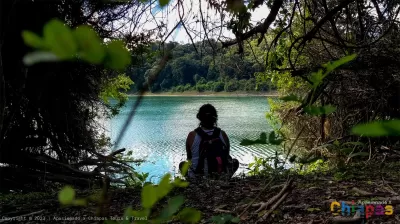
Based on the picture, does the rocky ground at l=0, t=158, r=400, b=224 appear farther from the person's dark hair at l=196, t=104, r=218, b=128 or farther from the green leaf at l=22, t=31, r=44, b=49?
the green leaf at l=22, t=31, r=44, b=49

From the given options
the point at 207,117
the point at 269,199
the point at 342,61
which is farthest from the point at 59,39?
the point at 207,117

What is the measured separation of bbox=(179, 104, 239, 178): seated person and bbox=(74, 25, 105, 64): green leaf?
3.28m

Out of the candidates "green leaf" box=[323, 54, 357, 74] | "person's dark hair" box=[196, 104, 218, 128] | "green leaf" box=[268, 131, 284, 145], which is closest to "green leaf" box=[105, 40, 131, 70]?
"green leaf" box=[323, 54, 357, 74]

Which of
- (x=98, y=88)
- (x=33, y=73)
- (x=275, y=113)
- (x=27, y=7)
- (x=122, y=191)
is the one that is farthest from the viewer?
(x=275, y=113)

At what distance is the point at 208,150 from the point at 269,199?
183 centimetres

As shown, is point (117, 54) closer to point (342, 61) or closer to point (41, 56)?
point (41, 56)

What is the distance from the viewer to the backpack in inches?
150

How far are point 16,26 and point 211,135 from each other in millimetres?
2338

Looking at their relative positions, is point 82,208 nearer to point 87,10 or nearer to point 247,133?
point 87,10

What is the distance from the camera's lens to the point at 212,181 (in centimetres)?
299

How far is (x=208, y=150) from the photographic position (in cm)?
390

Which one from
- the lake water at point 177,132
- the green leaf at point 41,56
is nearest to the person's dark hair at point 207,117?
the green leaf at point 41,56

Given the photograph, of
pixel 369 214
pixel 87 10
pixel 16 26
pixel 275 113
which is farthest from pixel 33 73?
pixel 275 113

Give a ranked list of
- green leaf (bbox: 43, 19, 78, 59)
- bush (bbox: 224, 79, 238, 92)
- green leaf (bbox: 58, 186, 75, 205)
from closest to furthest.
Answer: green leaf (bbox: 43, 19, 78, 59)
green leaf (bbox: 58, 186, 75, 205)
bush (bbox: 224, 79, 238, 92)
